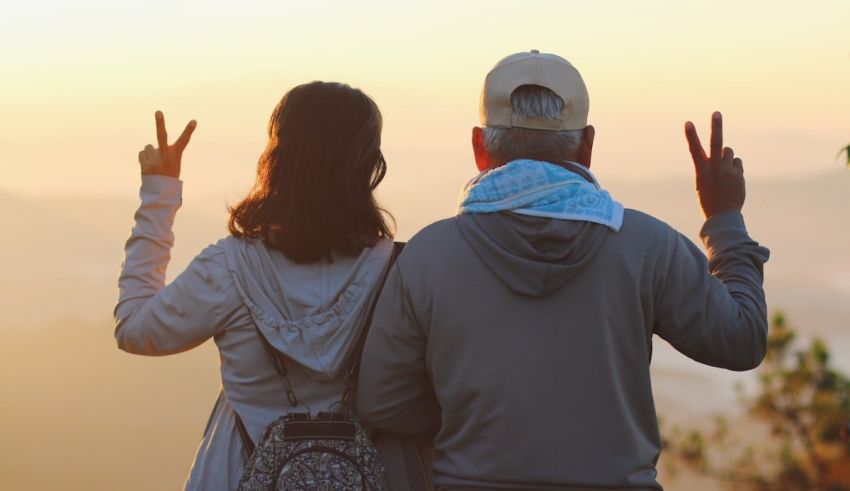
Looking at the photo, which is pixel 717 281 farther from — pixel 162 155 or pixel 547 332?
pixel 162 155

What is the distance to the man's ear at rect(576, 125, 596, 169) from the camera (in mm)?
3090

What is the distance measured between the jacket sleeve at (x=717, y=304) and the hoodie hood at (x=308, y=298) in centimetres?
74

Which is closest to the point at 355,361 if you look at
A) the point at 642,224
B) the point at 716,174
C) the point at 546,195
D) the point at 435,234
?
the point at 435,234

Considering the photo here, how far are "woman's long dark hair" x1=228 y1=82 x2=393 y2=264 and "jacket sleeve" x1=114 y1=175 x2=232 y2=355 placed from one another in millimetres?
166

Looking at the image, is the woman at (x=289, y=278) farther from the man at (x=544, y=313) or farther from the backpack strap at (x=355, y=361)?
the man at (x=544, y=313)

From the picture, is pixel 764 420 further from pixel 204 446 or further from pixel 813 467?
pixel 204 446

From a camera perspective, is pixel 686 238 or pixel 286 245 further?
pixel 286 245

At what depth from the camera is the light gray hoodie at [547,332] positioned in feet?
9.58

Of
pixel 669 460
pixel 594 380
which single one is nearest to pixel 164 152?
pixel 594 380

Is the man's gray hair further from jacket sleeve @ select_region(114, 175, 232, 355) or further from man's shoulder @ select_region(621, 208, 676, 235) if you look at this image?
jacket sleeve @ select_region(114, 175, 232, 355)

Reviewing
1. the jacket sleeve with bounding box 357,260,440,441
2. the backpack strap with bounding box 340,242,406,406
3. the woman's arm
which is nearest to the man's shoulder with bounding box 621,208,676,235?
the jacket sleeve with bounding box 357,260,440,441

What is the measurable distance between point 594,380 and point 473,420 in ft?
0.94

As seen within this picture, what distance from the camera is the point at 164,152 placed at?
11.5 feet

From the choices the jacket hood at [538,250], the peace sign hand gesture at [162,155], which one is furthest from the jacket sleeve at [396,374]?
the peace sign hand gesture at [162,155]
